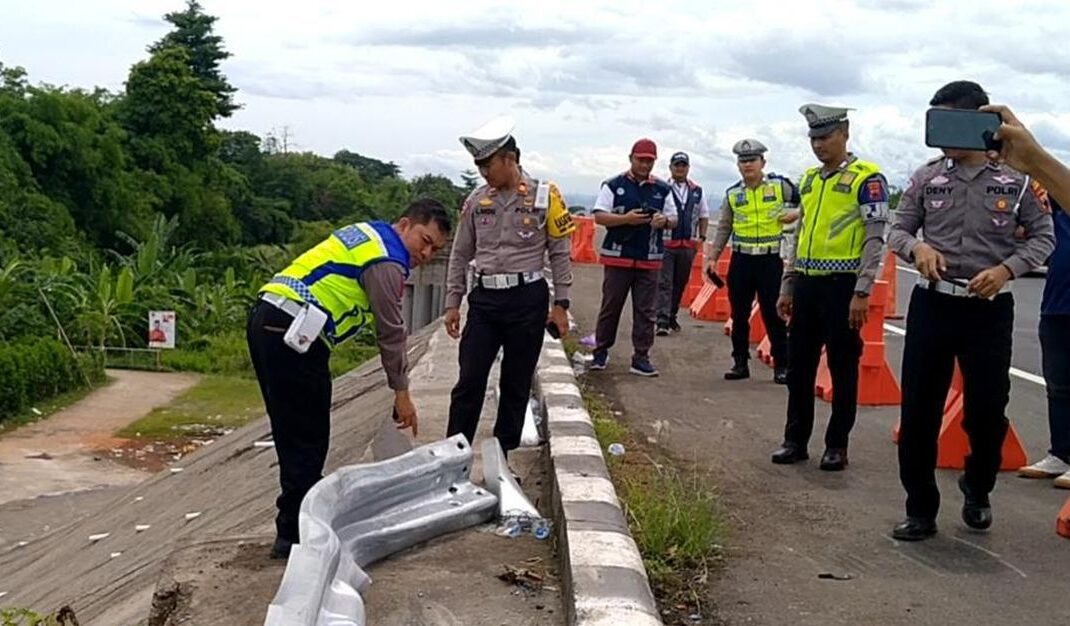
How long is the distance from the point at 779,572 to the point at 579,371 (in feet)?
16.8

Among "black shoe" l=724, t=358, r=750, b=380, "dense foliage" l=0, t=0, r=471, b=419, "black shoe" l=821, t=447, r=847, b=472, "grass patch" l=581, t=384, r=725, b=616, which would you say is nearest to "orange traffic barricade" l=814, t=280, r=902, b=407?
"black shoe" l=724, t=358, r=750, b=380

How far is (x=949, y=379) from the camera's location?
575 cm

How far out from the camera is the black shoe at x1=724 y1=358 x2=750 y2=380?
419 inches

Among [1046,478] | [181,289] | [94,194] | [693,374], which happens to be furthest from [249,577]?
→ [94,194]

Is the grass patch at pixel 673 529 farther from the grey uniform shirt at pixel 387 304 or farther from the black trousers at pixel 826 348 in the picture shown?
the grey uniform shirt at pixel 387 304

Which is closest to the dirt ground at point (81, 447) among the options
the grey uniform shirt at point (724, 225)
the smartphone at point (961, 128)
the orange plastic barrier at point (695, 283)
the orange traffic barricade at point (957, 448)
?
the orange plastic barrier at point (695, 283)

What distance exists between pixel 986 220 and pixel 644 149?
4551mm

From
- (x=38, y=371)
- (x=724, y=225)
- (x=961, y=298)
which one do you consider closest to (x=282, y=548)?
(x=961, y=298)

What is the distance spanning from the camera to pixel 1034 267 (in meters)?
5.60

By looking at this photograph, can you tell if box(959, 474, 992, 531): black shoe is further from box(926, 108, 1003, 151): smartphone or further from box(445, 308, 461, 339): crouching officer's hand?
box(445, 308, 461, 339): crouching officer's hand

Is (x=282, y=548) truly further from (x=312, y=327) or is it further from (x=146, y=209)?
(x=146, y=209)

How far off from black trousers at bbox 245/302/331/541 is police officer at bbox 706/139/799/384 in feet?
16.7

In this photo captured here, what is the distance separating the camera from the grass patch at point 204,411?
20.8 meters

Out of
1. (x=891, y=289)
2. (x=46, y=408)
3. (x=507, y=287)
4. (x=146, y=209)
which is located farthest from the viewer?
(x=146, y=209)
